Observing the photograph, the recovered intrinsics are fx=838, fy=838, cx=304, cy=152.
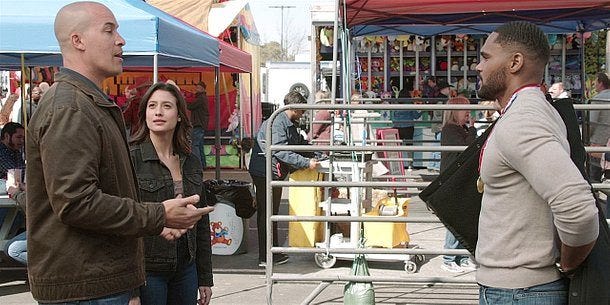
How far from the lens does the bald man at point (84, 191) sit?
2.60 metres

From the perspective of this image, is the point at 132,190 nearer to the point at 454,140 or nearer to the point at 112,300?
the point at 112,300

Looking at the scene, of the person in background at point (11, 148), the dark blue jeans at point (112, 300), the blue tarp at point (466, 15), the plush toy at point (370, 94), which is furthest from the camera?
the plush toy at point (370, 94)

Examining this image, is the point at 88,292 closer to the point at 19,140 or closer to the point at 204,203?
the point at 204,203

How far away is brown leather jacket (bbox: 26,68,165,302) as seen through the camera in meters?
2.60

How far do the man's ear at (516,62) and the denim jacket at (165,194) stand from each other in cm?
177

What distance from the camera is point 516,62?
287 centimetres

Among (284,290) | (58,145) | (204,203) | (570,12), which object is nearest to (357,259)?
(284,290)

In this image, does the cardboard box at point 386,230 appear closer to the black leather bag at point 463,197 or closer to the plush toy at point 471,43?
the black leather bag at point 463,197

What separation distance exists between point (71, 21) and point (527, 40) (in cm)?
154

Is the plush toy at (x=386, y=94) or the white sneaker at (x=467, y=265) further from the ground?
the plush toy at (x=386, y=94)

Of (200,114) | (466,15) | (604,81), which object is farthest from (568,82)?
(200,114)

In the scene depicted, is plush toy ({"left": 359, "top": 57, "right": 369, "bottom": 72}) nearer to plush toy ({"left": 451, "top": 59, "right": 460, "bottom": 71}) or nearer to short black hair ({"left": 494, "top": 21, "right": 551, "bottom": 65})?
plush toy ({"left": 451, "top": 59, "right": 460, "bottom": 71})

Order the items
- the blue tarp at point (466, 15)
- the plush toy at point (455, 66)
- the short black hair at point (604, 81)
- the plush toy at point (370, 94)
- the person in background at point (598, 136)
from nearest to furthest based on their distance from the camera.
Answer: the person in background at point (598, 136), the blue tarp at point (466, 15), the short black hair at point (604, 81), the plush toy at point (370, 94), the plush toy at point (455, 66)

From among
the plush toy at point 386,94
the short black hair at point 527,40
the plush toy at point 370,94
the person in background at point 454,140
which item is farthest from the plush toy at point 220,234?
the plush toy at point 386,94
